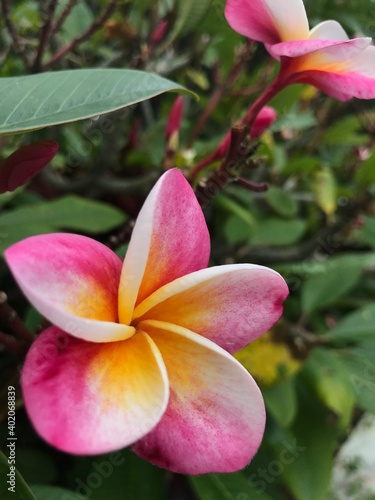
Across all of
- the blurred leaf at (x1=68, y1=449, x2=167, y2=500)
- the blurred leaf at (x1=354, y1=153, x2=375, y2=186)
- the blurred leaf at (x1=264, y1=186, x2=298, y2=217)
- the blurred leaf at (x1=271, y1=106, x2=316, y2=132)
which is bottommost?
the blurred leaf at (x1=68, y1=449, x2=167, y2=500)

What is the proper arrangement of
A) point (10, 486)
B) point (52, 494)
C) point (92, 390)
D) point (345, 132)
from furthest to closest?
point (345, 132) < point (52, 494) < point (10, 486) < point (92, 390)

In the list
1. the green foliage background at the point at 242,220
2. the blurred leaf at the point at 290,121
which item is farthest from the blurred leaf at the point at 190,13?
the blurred leaf at the point at 290,121

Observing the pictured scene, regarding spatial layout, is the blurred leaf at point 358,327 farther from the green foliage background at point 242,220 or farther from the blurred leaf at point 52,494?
the blurred leaf at point 52,494

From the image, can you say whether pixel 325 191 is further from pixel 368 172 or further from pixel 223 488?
pixel 223 488

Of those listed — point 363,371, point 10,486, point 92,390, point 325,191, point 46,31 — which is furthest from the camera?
point 325,191

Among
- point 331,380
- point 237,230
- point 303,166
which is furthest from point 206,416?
point 303,166

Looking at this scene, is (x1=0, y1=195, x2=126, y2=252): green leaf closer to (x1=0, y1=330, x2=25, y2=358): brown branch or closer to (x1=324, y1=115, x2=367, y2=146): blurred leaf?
(x1=0, y1=330, x2=25, y2=358): brown branch

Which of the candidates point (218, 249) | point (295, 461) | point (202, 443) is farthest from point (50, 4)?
point (295, 461)

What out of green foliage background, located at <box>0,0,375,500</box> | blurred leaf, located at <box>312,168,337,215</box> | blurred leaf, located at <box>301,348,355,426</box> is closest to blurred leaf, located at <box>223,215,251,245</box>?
green foliage background, located at <box>0,0,375,500</box>
